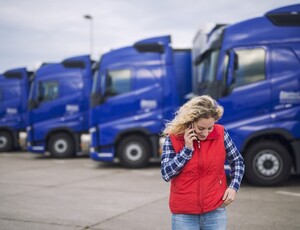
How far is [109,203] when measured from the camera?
6.18 m

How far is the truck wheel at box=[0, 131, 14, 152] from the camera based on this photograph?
50.8ft

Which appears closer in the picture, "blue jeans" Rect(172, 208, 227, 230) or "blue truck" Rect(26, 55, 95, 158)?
"blue jeans" Rect(172, 208, 227, 230)

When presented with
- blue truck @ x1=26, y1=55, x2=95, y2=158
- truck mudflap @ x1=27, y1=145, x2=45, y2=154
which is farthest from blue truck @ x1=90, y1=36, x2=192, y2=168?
truck mudflap @ x1=27, y1=145, x2=45, y2=154

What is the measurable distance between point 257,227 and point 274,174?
275 centimetres

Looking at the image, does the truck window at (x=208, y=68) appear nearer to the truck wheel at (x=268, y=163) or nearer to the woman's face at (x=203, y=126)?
the truck wheel at (x=268, y=163)

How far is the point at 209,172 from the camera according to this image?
8.46ft

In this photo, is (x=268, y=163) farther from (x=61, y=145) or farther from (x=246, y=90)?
(x=61, y=145)

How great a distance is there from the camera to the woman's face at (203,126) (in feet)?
8.23

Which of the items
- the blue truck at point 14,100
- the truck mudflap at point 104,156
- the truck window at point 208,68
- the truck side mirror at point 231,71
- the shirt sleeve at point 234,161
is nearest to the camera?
the shirt sleeve at point 234,161

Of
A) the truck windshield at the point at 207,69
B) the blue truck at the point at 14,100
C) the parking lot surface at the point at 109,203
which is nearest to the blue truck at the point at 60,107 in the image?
the blue truck at the point at 14,100

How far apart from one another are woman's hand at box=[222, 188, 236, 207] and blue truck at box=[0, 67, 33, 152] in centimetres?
1339

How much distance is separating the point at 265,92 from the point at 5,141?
1123 cm

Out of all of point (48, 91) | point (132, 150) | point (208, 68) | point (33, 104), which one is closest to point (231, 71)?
point (208, 68)

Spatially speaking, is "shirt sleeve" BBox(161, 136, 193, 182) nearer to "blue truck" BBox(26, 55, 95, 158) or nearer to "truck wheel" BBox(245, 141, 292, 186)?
"truck wheel" BBox(245, 141, 292, 186)
